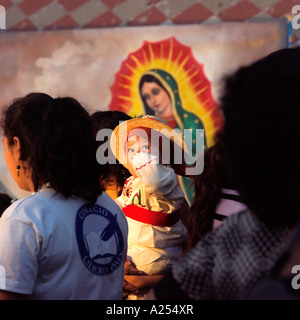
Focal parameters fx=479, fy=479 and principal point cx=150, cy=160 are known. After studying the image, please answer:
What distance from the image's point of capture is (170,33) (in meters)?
3.57

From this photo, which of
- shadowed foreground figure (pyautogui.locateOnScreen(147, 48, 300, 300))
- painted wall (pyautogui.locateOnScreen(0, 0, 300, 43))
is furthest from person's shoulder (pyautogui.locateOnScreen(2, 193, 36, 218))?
painted wall (pyautogui.locateOnScreen(0, 0, 300, 43))

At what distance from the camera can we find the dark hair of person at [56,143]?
4.39 feet

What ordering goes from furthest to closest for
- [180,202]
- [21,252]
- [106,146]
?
1. [106,146]
2. [180,202]
3. [21,252]

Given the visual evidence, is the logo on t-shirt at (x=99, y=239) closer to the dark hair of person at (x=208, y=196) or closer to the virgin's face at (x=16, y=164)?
the virgin's face at (x=16, y=164)

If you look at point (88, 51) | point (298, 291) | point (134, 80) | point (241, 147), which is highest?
point (88, 51)

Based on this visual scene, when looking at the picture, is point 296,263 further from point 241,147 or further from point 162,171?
point 162,171

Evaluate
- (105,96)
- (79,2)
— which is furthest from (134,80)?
(79,2)

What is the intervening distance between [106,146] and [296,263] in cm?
155

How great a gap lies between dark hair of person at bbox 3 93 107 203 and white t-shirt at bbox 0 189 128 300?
0.15 feet

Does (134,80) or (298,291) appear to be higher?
(134,80)

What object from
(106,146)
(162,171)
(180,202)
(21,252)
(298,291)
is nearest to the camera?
(298,291)

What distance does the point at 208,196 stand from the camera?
1609 mm

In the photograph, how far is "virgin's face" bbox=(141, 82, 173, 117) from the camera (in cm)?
365

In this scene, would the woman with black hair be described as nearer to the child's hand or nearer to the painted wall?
the child's hand
